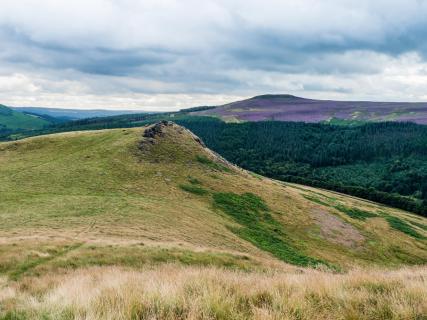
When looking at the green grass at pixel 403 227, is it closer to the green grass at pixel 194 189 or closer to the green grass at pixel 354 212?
the green grass at pixel 354 212

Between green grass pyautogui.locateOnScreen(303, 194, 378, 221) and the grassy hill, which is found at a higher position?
the grassy hill

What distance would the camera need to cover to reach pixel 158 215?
128ft

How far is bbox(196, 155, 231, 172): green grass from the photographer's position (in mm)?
69500

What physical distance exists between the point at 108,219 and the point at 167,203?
1311 cm

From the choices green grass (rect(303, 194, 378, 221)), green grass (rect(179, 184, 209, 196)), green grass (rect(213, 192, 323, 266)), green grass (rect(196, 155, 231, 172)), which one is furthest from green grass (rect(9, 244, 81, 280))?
green grass (rect(303, 194, 378, 221))

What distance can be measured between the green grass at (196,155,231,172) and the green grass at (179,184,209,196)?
1161 cm

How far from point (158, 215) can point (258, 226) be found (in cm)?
1587

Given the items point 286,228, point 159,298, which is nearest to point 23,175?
point 286,228

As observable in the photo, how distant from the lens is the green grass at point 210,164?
69500 millimetres

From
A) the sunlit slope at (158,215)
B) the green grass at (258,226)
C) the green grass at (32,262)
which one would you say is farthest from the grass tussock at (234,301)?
the green grass at (258,226)

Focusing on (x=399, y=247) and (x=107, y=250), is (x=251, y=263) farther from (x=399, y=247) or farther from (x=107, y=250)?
(x=399, y=247)

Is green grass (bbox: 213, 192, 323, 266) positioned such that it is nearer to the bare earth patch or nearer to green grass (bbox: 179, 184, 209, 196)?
green grass (bbox: 179, 184, 209, 196)

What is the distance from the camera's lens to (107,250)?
76.7 ft

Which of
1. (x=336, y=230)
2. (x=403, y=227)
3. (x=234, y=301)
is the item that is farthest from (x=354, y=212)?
(x=234, y=301)
